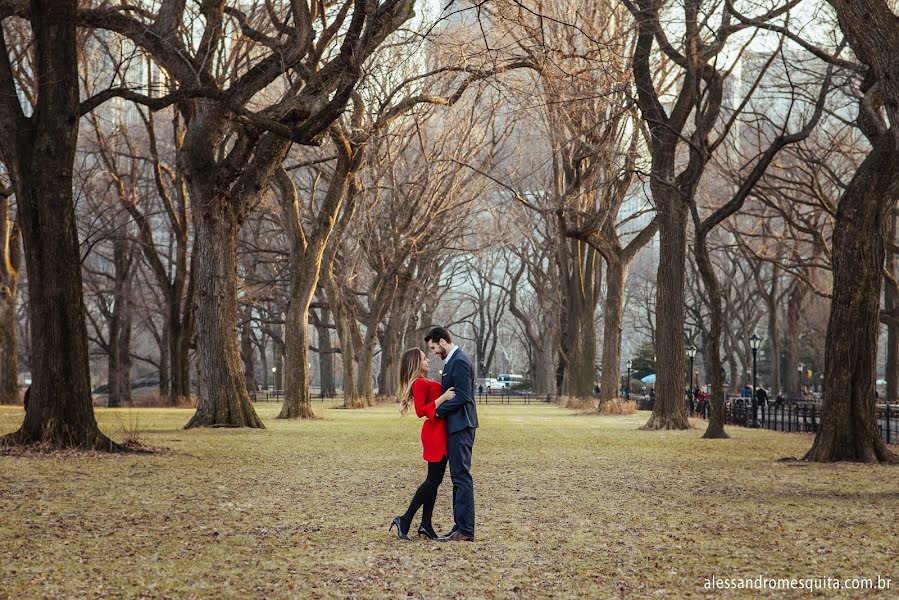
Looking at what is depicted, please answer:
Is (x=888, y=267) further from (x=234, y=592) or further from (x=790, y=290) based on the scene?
(x=234, y=592)

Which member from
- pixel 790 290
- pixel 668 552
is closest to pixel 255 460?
pixel 668 552

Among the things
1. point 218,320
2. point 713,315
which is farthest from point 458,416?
point 218,320

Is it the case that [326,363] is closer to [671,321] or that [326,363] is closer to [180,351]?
[180,351]

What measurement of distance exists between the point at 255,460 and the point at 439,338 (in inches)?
351

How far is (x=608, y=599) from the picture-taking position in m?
6.77

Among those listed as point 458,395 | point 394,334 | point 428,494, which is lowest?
point 428,494

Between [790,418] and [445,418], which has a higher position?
[445,418]

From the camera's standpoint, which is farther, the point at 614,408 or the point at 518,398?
the point at 518,398

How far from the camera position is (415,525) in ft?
32.8

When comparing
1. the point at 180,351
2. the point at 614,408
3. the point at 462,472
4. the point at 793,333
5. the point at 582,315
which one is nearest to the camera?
the point at 462,472

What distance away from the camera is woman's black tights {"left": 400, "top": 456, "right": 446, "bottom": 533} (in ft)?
28.9

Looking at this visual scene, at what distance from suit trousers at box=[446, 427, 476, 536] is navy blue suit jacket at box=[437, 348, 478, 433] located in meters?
0.07

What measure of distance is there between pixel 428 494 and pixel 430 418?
60 centimetres

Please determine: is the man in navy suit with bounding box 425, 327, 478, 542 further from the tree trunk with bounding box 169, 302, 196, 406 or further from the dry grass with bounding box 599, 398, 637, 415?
the tree trunk with bounding box 169, 302, 196, 406
